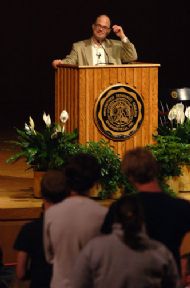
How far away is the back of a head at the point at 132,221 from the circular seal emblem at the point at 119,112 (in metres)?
3.72

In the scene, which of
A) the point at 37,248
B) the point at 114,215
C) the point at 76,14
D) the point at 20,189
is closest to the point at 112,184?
the point at 20,189

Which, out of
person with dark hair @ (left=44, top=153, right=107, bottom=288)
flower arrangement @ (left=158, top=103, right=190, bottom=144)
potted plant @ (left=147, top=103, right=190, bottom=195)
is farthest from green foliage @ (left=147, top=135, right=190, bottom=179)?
person with dark hair @ (left=44, top=153, right=107, bottom=288)

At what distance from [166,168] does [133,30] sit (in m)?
7.00

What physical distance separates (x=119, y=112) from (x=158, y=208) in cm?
345

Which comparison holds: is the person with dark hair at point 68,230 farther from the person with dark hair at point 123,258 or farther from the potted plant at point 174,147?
the potted plant at point 174,147

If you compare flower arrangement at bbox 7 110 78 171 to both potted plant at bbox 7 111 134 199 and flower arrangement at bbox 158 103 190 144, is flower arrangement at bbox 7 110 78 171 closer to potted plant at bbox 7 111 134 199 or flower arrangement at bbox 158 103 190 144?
potted plant at bbox 7 111 134 199

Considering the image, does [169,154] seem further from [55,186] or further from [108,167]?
[55,186]

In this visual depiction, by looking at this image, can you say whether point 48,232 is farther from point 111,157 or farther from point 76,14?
point 76,14

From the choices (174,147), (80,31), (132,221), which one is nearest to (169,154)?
(174,147)

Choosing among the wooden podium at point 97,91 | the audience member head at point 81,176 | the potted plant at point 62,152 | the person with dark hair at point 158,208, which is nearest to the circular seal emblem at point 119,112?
the wooden podium at point 97,91

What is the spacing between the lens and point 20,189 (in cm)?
761

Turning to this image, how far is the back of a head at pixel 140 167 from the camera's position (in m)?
4.00

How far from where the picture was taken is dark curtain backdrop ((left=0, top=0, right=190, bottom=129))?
45.6 ft

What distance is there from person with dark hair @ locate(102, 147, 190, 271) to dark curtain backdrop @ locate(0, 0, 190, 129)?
967cm
